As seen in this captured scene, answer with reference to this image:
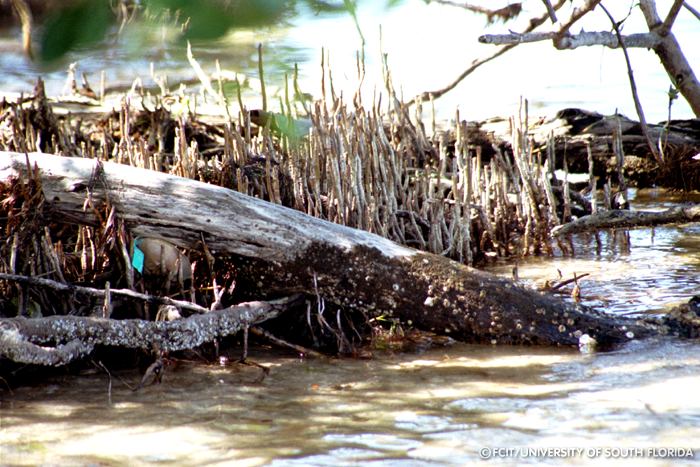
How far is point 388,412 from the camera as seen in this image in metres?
3.38

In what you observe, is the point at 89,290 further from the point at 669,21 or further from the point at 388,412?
the point at 669,21

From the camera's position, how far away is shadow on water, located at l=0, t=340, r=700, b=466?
9.84ft

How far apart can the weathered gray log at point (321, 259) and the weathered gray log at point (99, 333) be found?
358 mm

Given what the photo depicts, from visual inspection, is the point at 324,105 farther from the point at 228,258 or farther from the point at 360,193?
the point at 228,258

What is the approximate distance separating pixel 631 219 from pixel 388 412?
188 centimetres

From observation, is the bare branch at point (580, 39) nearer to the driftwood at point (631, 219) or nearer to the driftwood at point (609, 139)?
the driftwood at point (631, 219)

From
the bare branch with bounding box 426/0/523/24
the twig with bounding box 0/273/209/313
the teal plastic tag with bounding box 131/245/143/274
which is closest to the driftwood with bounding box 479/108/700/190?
the teal plastic tag with bounding box 131/245/143/274

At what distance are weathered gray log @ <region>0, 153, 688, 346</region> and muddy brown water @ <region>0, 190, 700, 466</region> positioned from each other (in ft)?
0.51

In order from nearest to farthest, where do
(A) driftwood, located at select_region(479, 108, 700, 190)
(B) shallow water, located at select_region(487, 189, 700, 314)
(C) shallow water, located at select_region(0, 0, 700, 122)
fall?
(C) shallow water, located at select_region(0, 0, 700, 122) → (B) shallow water, located at select_region(487, 189, 700, 314) → (A) driftwood, located at select_region(479, 108, 700, 190)

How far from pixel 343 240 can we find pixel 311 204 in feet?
2.41

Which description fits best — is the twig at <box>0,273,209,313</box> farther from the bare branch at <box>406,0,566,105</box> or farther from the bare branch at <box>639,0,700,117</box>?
the bare branch at <box>639,0,700,117</box>

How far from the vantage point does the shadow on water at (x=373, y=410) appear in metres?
3.00

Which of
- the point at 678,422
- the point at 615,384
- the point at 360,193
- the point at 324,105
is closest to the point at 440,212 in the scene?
the point at 360,193

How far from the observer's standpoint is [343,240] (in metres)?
4.29
